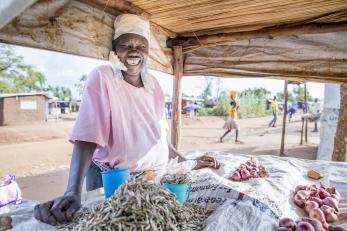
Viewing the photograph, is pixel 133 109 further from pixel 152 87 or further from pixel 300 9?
pixel 300 9

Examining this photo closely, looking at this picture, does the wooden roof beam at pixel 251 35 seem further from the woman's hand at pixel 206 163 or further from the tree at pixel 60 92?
the tree at pixel 60 92

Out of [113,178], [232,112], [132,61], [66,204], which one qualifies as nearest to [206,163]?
[132,61]

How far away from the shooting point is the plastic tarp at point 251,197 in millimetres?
1434

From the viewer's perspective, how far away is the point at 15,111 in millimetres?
20359

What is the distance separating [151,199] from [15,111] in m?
→ 22.2

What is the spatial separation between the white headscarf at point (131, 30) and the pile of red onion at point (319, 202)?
1.44 meters

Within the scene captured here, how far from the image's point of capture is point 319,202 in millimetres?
2109

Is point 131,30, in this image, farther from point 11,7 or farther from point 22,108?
point 22,108

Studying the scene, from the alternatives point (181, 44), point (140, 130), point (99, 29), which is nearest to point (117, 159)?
point (140, 130)

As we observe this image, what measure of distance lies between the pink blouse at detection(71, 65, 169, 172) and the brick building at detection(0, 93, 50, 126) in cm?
2066

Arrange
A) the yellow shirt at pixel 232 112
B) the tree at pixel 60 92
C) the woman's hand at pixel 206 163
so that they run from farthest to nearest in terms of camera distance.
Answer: the tree at pixel 60 92, the yellow shirt at pixel 232 112, the woman's hand at pixel 206 163

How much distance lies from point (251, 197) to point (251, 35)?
177 centimetres

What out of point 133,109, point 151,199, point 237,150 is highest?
point 133,109

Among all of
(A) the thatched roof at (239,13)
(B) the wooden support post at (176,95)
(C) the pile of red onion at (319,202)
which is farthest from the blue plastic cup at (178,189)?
(B) the wooden support post at (176,95)
